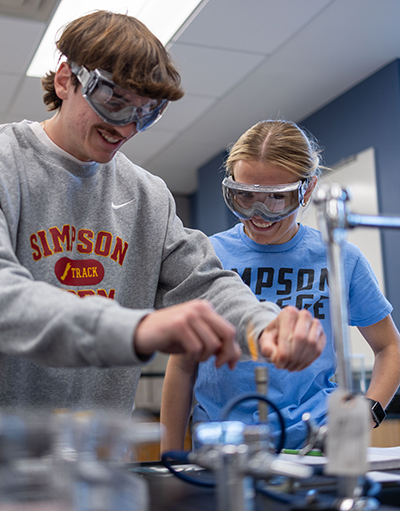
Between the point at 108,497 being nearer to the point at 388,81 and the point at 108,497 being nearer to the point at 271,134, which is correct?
the point at 271,134

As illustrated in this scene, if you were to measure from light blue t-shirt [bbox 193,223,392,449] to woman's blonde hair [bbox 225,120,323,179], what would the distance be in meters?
0.18

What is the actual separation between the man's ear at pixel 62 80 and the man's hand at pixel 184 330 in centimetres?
65

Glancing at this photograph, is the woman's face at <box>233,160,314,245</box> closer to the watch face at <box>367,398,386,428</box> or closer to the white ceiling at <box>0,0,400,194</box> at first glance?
the watch face at <box>367,398,386,428</box>

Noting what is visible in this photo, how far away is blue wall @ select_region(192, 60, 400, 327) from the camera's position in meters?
3.59

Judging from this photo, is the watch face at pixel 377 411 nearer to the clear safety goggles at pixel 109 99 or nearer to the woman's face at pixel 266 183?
the woman's face at pixel 266 183

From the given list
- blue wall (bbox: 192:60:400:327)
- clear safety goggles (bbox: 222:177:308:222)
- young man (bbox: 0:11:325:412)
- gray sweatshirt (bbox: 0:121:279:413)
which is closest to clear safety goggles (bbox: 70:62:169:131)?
young man (bbox: 0:11:325:412)

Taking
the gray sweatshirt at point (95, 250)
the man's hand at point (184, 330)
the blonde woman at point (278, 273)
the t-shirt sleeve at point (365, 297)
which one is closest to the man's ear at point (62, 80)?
the gray sweatshirt at point (95, 250)

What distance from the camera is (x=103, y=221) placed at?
1294 millimetres

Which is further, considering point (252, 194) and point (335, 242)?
point (252, 194)

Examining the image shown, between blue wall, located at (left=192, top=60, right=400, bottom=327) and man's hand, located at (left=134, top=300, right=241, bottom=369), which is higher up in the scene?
blue wall, located at (left=192, top=60, right=400, bottom=327)

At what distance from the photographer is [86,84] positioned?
116 centimetres

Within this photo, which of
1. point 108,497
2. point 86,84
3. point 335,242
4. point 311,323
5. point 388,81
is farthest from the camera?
point 388,81

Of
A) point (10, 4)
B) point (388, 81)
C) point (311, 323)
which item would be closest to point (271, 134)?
point (311, 323)

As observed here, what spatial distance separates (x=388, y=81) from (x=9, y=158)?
9.87 ft
